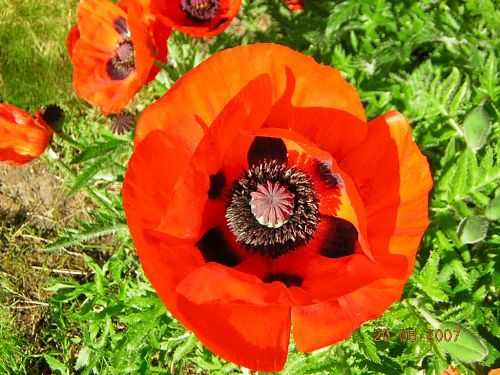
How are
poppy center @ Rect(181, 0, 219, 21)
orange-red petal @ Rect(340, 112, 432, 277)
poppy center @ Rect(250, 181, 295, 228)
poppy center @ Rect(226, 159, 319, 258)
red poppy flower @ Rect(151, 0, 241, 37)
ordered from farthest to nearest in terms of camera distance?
poppy center @ Rect(181, 0, 219, 21)
red poppy flower @ Rect(151, 0, 241, 37)
poppy center @ Rect(226, 159, 319, 258)
poppy center @ Rect(250, 181, 295, 228)
orange-red petal @ Rect(340, 112, 432, 277)

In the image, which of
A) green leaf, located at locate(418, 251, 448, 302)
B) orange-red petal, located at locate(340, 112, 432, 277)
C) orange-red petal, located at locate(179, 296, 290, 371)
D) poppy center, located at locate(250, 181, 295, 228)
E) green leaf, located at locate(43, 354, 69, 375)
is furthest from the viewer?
green leaf, located at locate(43, 354, 69, 375)

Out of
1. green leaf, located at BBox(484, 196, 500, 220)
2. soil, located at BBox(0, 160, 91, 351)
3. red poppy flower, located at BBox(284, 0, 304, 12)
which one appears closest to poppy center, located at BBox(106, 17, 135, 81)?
red poppy flower, located at BBox(284, 0, 304, 12)

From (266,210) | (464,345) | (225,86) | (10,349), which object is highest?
(225,86)

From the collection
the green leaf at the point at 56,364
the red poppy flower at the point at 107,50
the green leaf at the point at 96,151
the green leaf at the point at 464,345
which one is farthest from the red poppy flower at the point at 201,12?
the green leaf at the point at 56,364

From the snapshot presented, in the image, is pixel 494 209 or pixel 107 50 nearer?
pixel 494 209

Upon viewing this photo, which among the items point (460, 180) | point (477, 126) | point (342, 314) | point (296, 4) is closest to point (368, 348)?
point (342, 314)

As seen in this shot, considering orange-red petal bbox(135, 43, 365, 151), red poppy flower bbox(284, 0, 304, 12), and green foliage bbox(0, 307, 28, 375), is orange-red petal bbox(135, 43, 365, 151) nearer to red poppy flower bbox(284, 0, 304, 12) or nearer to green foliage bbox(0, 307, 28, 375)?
red poppy flower bbox(284, 0, 304, 12)

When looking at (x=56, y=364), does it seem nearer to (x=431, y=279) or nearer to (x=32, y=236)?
(x=32, y=236)

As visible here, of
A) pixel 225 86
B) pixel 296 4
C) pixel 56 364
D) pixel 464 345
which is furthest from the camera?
pixel 296 4

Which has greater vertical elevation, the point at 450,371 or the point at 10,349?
the point at 450,371
